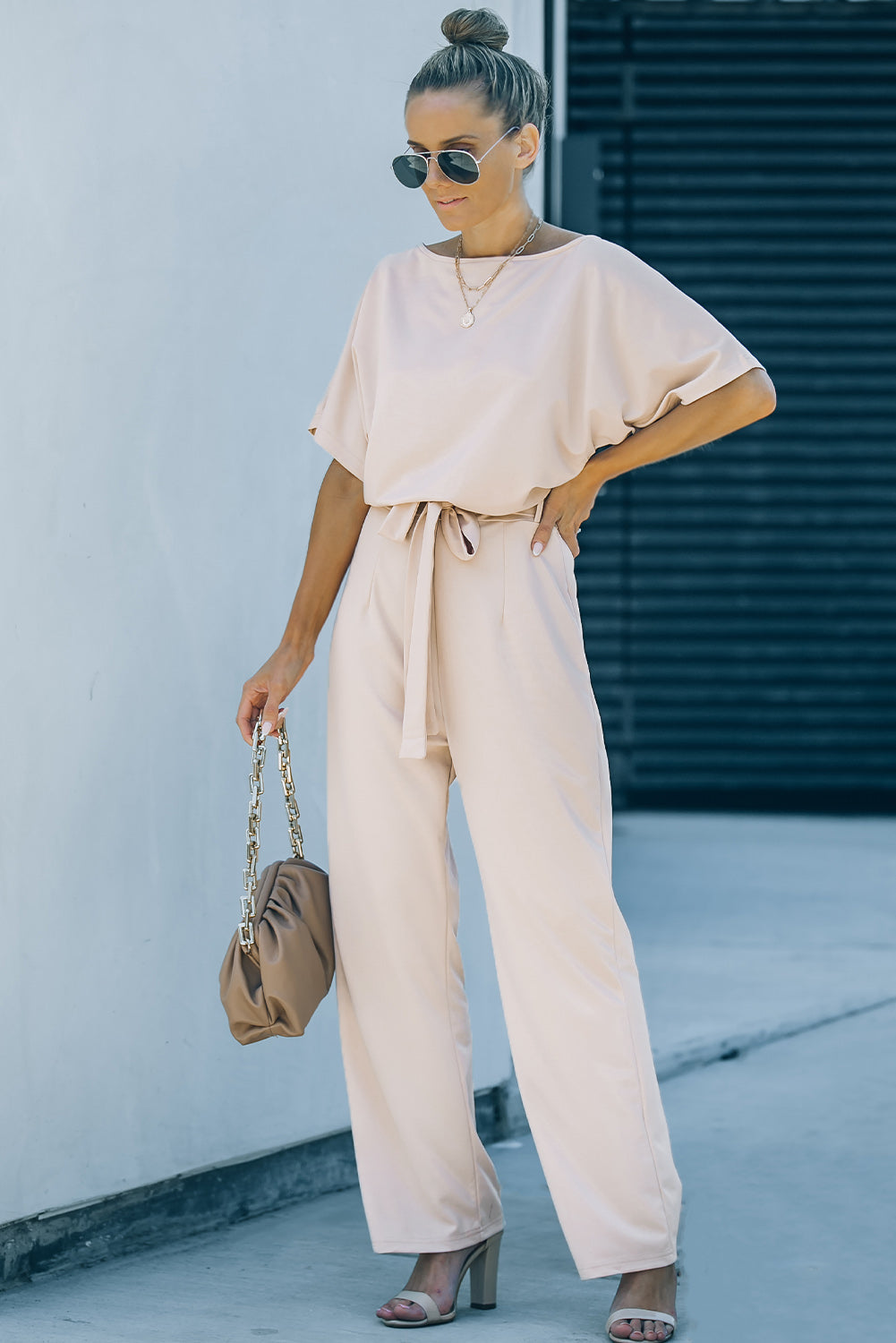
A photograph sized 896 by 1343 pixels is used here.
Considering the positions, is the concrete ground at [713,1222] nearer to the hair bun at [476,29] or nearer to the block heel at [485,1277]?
the block heel at [485,1277]

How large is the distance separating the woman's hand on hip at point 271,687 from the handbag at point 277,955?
0.08 metres

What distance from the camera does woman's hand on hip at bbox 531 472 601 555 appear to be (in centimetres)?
211

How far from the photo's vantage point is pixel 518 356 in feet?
6.72

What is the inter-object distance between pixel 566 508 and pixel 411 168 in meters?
0.47

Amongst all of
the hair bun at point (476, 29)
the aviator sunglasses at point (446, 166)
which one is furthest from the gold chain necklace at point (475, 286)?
the hair bun at point (476, 29)

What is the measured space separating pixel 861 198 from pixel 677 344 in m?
5.80

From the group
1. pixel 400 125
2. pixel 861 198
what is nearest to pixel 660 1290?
pixel 400 125

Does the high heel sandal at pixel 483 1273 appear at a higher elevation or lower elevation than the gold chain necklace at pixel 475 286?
lower

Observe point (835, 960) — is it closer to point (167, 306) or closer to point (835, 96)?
point (167, 306)

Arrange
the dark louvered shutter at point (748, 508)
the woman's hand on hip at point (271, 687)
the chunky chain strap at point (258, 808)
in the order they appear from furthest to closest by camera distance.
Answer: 1. the dark louvered shutter at point (748, 508)
2. the woman's hand on hip at point (271, 687)
3. the chunky chain strap at point (258, 808)

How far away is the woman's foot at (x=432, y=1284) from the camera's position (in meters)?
2.19

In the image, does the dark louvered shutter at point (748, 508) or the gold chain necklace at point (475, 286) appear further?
the dark louvered shutter at point (748, 508)

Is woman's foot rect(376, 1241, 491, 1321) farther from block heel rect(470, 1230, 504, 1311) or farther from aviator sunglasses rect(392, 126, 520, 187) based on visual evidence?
aviator sunglasses rect(392, 126, 520, 187)

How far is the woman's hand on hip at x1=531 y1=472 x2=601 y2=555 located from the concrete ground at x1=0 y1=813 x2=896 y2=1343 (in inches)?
40.6
